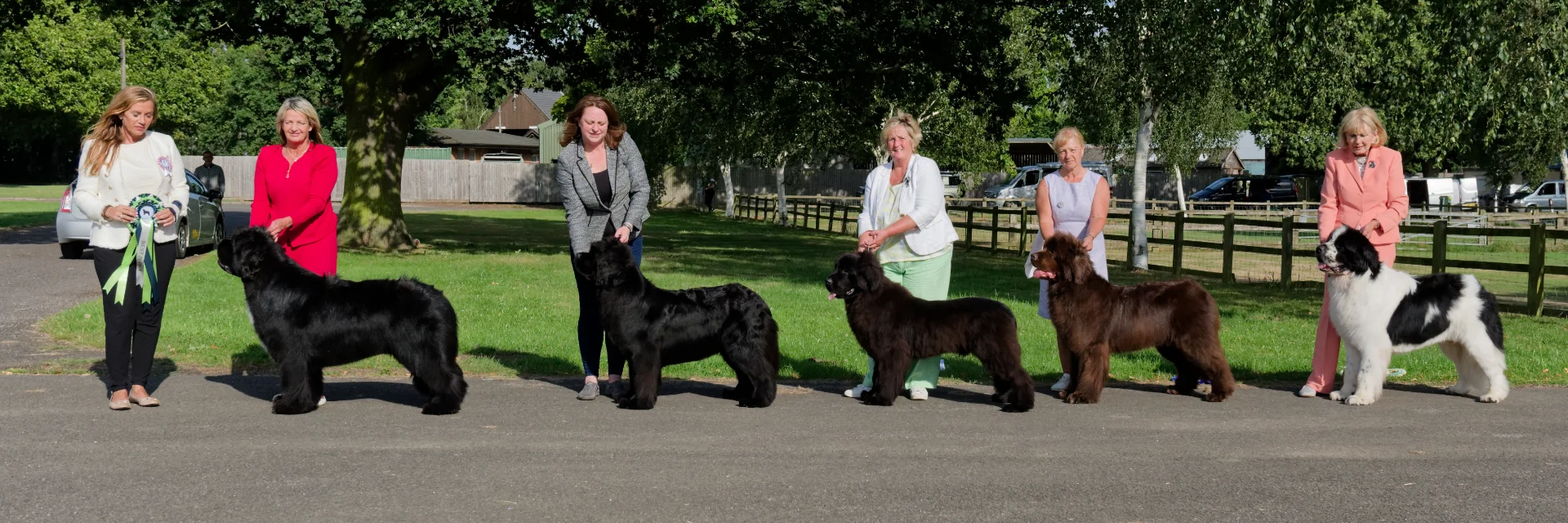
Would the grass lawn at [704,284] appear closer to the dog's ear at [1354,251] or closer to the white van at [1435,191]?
the dog's ear at [1354,251]

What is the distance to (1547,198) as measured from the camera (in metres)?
53.6

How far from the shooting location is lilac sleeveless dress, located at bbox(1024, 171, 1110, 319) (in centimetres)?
812

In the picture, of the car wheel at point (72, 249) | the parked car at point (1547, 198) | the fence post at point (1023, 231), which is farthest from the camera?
the parked car at point (1547, 198)

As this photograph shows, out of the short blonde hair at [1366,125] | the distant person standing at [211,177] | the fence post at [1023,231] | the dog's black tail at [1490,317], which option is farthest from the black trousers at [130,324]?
the fence post at [1023,231]

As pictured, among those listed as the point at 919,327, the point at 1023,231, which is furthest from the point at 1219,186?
the point at 919,327

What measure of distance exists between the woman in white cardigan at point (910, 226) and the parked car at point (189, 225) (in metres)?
11.5

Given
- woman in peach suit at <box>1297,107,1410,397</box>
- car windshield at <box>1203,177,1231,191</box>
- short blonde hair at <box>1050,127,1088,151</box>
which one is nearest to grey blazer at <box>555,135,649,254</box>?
short blonde hair at <box>1050,127,1088,151</box>

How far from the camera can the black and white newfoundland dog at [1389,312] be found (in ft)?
24.5

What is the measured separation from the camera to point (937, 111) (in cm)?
4184

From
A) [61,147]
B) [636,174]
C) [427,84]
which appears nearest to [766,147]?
[427,84]

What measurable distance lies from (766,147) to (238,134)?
4177 centimetres

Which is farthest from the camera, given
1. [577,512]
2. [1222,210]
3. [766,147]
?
[1222,210]

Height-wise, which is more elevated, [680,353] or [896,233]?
[896,233]

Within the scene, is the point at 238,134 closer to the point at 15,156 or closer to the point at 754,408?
the point at 15,156
